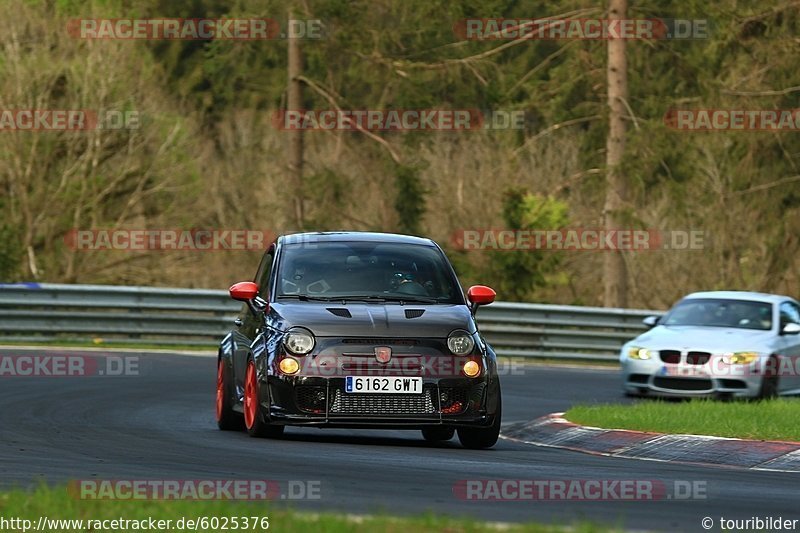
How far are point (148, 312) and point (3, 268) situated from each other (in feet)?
11.7

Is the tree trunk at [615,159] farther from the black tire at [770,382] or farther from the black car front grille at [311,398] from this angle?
the black car front grille at [311,398]

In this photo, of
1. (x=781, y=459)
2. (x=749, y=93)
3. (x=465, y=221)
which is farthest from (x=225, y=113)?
(x=781, y=459)

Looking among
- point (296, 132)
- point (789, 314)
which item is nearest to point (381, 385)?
point (789, 314)

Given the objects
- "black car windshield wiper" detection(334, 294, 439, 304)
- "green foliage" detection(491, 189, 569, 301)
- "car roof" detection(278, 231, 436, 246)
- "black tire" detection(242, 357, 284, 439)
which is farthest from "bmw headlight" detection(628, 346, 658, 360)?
"green foliage" detection(491, 189, 569, 301)

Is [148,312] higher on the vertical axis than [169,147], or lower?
lower

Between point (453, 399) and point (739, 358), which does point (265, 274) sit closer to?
point (453, 399)

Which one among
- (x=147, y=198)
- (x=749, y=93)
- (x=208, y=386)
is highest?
(x=749, y=93)

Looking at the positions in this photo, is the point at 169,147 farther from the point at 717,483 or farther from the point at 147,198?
the point at 717,483

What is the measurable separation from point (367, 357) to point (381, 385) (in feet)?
0.78

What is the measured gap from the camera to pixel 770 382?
65.9 ft

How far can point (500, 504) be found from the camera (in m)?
9.12

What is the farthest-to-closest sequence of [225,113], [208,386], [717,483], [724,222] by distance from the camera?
[225,113] < [724,222] < [208,386] < [717,483]

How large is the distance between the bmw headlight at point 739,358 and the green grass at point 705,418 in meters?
2.35

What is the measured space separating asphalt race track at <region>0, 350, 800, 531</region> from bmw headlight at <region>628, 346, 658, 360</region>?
8.79 feet
